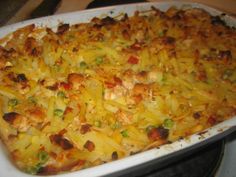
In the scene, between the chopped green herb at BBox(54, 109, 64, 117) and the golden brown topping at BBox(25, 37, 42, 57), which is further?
the golden brown topping at BBox(25, 37, 42, 57)

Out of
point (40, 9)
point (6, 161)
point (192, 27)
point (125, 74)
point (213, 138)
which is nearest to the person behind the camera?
point (6, 161)

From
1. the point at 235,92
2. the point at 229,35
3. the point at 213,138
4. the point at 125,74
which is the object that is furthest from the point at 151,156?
the point at 229,35

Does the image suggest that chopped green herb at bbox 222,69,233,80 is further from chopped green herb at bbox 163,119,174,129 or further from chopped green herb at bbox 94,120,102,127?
chopped green herb at bbox 94,120,102,127

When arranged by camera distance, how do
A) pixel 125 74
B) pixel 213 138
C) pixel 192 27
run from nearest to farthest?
pixel 213 138 → pixel 125 74 → pixel 192 27

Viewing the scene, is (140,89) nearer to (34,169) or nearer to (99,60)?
(99,60)

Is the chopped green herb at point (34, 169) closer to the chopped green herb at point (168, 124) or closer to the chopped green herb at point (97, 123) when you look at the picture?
the chopped green herb at point (97, 123)

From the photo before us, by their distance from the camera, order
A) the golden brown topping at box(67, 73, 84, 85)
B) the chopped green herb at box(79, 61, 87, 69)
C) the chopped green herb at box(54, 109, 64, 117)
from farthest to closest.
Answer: the chopped green herb at box(79, 61, 87, 69), the golden brown topping at box(67, 73, 84, 85), the chopped green herb at box(54, 109, 64, 117)

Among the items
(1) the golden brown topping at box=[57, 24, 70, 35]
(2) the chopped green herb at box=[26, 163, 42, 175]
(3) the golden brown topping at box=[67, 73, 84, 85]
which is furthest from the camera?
(1) the golden brown topping at box=[57, 24, 70, 35]

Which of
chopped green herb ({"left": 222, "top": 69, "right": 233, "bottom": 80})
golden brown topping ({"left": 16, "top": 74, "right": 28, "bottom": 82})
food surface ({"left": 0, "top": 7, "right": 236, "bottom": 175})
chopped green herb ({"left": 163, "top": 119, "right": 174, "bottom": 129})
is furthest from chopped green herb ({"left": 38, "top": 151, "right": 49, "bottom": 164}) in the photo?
chopped green herb ({"left": 222, "top": 69, "right": 233, "bottom": 80})

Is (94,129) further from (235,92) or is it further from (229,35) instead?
(229,35)
